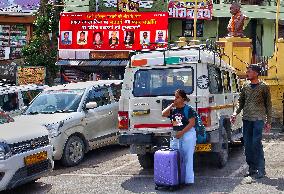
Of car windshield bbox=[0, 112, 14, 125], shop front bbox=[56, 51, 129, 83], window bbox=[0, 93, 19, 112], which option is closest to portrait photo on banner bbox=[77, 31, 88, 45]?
shop front bbox=[56, 51, 129, 83]

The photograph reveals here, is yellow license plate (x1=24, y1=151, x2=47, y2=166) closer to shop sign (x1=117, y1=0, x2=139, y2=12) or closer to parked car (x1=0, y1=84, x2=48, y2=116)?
parked car (x1=0, y1=84, x2=48, y2=116)

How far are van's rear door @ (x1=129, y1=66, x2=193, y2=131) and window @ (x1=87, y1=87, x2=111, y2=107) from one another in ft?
7.98

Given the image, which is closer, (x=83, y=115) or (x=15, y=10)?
(x=83, y=115)

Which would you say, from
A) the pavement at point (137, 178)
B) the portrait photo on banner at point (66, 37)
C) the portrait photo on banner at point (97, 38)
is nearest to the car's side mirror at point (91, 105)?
the pavement at point (137, 178)

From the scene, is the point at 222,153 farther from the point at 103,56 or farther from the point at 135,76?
the point at 103,56

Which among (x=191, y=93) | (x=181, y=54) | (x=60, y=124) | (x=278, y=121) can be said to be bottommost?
(x=278, y=121)

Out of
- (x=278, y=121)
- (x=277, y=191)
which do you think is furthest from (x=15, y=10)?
(x=277, y=191)

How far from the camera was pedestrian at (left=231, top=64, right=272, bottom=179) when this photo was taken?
27.8 feet

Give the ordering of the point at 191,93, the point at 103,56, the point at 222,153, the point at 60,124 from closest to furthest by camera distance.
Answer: the point at 191,93 → the point at 222,153 → the point at 60,124 → the point at 103,56

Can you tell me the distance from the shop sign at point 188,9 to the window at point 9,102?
14.5 metres

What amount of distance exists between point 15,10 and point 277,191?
24969 millimetres

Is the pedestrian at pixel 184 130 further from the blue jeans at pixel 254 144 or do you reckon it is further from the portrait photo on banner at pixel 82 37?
the portrait photo on banner at pixel 82 37

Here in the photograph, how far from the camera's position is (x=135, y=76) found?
9562 mm

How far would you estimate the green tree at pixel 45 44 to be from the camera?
24.1 m
